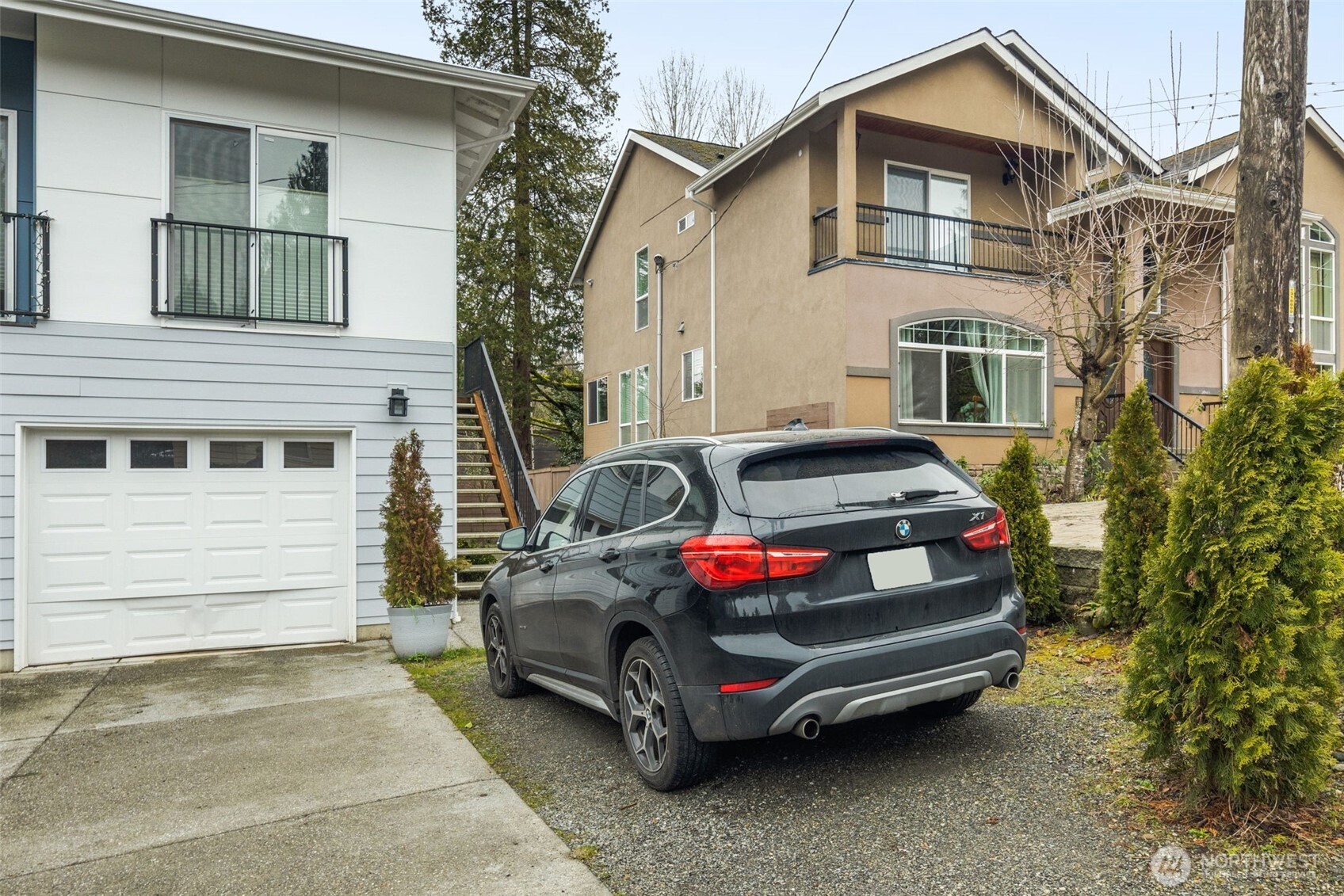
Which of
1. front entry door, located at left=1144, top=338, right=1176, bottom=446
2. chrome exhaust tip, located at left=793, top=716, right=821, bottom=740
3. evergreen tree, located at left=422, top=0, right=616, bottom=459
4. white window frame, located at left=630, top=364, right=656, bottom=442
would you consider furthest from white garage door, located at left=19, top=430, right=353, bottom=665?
front entry door, located at left=1144, top=338, right=1176, bottom=446

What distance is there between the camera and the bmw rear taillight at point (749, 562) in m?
3.62

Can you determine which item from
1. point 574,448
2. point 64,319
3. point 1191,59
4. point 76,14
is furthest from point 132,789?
point 574,448

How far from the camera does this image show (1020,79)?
571 inches

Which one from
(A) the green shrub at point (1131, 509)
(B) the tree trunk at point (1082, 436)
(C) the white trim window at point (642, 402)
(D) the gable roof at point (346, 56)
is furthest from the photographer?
(C) the white trim window at point (642, 402)

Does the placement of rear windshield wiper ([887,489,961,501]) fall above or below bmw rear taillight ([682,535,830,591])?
above

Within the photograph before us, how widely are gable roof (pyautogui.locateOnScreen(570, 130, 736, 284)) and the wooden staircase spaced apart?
7.31 meters

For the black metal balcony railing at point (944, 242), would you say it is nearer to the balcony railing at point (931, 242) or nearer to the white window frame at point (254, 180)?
the balcony railing at point (931, 242)

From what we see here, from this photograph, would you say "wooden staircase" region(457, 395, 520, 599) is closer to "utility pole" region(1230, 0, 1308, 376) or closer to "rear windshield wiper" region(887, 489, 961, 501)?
"rear windshield wiper" region(887, 489, 961, 501)

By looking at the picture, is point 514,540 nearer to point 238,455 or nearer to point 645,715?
point 645,715

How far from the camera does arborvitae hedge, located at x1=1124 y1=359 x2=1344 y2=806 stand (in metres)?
3.11

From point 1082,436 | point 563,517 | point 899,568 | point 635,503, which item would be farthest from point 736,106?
point 899,568

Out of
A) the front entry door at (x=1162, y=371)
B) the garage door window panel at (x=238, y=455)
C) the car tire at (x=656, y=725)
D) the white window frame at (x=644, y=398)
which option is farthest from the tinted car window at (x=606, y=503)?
the white window frame at (x=644, y=398)

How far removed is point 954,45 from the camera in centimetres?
1402

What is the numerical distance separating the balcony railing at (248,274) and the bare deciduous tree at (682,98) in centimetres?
2299
